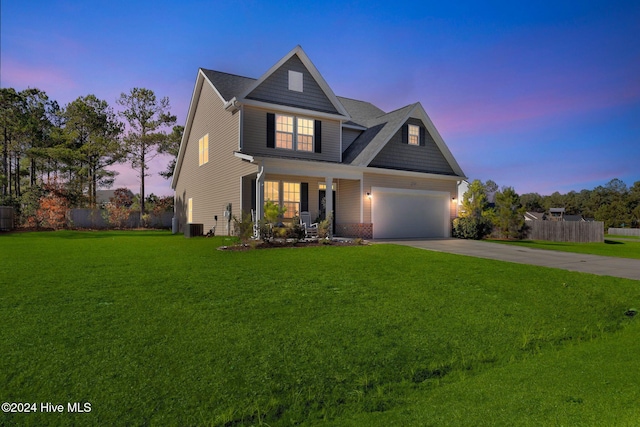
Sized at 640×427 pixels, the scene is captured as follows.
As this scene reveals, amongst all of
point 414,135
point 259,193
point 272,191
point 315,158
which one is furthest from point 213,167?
point 414,135

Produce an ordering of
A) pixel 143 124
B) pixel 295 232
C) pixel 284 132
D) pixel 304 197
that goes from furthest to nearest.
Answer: pixel 143 124
pixel 304 197
pixel 284 132
pixel 295 232

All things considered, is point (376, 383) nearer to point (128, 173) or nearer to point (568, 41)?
point (568, 41)

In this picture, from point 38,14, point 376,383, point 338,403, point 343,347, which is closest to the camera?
point 338,403

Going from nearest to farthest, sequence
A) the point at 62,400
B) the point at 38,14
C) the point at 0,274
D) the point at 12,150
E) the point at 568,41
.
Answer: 1. the point at 62,400
2. the point at 0,274
3. the point at 38,14
4. the point at 568,41
5. the point at 12,150

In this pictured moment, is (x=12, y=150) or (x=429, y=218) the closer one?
(x=429, y=218)

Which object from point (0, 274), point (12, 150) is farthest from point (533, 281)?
point (12, 150)

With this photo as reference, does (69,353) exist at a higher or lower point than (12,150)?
lower

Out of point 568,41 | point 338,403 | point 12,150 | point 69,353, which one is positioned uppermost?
point 568,41

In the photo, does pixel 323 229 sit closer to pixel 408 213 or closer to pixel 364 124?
pixel 408 213

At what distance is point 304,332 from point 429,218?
15074 millimetres

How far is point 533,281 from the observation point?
710 centimetres

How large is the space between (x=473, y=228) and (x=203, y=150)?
15.1 m

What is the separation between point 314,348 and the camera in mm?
3902

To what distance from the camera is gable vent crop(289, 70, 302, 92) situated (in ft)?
52.9
